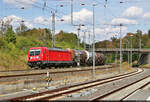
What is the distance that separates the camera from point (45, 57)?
A: 3644 centimetres

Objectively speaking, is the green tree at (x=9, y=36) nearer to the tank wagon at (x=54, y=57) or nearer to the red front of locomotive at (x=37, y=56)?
the tank wagon at (x=54, y=57)

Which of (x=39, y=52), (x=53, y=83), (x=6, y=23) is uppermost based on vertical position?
(x=6, y=23)

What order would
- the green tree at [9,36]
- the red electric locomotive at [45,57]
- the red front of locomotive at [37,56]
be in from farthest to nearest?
1. the green tree at [9,36]
2. the red electric locomotive at [45,57]
3. the red front of locomotive at [37,56]

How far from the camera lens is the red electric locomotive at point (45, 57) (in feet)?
118

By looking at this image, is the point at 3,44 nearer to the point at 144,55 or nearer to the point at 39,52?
the point at 39,52

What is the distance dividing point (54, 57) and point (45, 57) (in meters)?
3.38

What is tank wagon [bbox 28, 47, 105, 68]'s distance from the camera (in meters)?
36.2

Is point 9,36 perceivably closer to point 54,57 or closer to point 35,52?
point 54,57

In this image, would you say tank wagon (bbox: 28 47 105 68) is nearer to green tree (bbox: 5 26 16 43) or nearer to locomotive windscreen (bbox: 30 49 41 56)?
locomotive windscreen (bbox: 30 49 41 56)

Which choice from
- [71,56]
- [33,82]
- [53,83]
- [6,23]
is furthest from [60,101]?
[6,23]

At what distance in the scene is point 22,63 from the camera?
4634 centimetres

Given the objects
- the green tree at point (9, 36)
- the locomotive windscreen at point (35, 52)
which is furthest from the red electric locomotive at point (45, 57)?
the green tree at point (9, 36)

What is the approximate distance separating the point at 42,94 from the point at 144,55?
9183 cm

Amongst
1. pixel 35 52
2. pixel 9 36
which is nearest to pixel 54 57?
pixel 35 52
